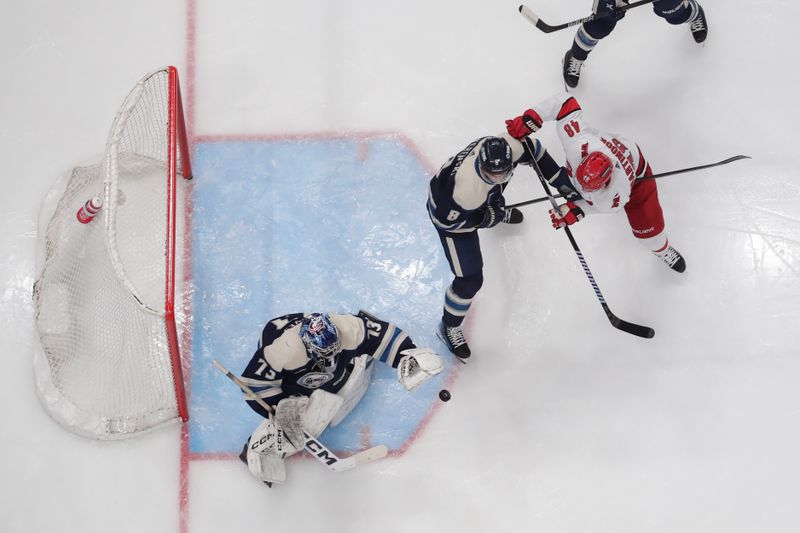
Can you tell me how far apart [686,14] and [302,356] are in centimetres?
262

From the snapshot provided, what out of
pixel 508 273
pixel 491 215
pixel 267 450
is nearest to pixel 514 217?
pixel 508 273

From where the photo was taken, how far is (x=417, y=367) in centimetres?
364

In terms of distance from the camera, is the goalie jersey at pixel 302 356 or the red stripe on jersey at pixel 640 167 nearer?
the goalie jersey at pixel 302 356

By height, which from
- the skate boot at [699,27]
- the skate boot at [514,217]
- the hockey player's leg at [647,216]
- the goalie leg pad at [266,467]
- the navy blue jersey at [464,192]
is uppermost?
the skate boot at [699,27]

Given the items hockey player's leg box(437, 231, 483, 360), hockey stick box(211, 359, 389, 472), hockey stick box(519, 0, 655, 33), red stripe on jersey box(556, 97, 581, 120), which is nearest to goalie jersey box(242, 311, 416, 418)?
hockey stick box(211, 359, 389, 472)

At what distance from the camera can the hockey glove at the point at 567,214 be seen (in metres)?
3.76

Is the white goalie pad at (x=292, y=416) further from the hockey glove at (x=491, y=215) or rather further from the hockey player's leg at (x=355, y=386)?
the hockey glove at (x=491, y=215)

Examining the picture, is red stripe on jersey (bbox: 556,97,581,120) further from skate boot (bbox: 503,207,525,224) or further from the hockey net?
the hockey net

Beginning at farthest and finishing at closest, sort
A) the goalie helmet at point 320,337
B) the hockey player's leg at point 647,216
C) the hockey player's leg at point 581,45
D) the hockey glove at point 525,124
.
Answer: the hockey player's leg at point 581,45 → the hockey player's leg at point 647,216 → the hockey glove at point 525,124 → the goalie helmet at point 320,337

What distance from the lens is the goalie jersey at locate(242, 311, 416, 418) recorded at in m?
3.48

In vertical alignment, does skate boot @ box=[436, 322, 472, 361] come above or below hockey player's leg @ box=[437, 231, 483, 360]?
A: below

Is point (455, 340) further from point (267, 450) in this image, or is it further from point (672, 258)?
point (672, 258)

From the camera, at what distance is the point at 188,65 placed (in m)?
4.62

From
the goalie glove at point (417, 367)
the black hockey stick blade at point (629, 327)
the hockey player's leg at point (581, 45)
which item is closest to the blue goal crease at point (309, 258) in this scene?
the goalie glove at point (417, 367)
